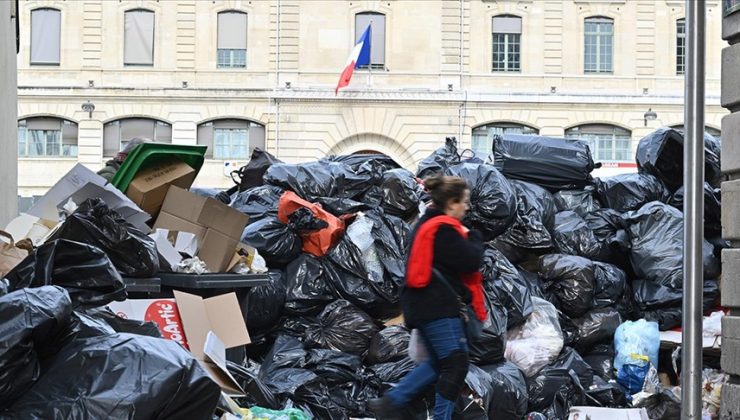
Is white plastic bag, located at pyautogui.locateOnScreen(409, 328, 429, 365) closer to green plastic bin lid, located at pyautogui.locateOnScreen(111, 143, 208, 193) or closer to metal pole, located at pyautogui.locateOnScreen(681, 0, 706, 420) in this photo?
metal pole, located at pyautogui.locateOnScreen(681, 0, 706, 420)

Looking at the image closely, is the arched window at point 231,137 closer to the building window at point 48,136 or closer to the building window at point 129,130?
the building window at point 129,130

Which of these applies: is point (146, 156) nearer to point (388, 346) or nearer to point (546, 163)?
point (388, 346)

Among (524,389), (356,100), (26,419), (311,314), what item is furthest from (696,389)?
(356,100)

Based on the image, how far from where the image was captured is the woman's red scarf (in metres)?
4.76

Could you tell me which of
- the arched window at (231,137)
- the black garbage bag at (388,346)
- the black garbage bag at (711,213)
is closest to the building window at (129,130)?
the arched window at (231,137)

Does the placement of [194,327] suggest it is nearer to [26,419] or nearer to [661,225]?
[26,419]

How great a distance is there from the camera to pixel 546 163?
859 centimetres

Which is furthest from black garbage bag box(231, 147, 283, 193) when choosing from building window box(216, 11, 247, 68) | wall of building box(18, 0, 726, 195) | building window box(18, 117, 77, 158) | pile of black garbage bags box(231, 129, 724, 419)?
building window box(18, 117, 77, 158)

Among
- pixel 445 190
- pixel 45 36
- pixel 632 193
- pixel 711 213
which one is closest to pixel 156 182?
pixel 445 190

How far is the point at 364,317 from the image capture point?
23.1 feet

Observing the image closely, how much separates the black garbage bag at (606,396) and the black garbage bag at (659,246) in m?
0.99

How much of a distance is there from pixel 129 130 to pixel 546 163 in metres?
26.3

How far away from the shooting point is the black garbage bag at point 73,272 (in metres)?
4.22

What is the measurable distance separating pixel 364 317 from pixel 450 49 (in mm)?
26741
